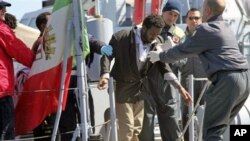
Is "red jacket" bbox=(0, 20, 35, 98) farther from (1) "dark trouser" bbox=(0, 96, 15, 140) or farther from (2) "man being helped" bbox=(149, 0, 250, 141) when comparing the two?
(2) "man being helped" bbox=(149, 0, 250, 141)

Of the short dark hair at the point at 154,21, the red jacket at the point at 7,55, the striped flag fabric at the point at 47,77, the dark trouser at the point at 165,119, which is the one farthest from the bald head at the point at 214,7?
the red jacket at the point at 7,55

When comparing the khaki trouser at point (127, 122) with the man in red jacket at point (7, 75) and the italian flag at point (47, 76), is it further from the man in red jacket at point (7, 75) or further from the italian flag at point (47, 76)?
the man in red jacket at point (7, 75)

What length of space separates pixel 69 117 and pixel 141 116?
90cm

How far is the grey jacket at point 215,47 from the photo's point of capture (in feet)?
15.9

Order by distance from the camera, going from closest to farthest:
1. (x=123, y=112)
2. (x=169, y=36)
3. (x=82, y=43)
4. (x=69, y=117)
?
1. (x=82, y=43)
2. (x=69, y=117)
3. (x=123, y=112)
4. (x=169, y=36)

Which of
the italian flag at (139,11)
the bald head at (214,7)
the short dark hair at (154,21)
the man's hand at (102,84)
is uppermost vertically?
the italian flag at (139,11)

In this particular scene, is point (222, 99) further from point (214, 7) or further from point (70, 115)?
point (70, 115)

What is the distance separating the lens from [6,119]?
490 centimetres

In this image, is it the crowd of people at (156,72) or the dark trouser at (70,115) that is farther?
the dark trouser at (70,115)

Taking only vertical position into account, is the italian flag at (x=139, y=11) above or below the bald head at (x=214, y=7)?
above

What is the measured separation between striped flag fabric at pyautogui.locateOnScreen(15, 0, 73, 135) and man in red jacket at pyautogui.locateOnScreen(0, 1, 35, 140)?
0.15m

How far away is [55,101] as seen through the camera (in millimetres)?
5016

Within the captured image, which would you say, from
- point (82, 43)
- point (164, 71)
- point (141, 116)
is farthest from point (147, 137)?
point (82, 43)

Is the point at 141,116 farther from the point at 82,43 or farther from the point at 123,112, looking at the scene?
the point at 82,43
